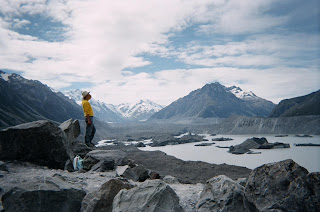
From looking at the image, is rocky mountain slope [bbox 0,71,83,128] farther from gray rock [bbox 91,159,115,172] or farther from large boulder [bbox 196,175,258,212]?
large boulder [bbox 196,175,258,212]

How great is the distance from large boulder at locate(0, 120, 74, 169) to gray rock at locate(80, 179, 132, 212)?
4.11m

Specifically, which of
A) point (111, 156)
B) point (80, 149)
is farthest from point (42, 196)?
point (80, 149)

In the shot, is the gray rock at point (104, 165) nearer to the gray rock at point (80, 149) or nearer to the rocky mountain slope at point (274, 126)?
the gray rock at point (80, 149)

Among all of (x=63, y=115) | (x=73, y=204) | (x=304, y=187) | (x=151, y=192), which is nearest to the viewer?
(x=304, y=187)

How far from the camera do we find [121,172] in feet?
25.3

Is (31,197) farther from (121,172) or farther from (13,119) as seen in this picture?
(13,119)

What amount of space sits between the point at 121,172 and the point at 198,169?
18.3 m

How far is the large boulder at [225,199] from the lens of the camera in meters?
4.61

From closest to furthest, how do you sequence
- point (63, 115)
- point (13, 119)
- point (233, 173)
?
1. point (233, 173)
2. point (13, 119)
3. point (63, 115)

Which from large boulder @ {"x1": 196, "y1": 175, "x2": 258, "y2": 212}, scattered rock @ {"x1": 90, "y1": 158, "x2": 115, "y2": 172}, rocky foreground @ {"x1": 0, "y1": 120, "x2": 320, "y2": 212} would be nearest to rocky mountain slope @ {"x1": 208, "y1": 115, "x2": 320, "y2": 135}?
scattered rock @ {"x1": 90, "y1": 158, "x2": 115, "y2": 172}

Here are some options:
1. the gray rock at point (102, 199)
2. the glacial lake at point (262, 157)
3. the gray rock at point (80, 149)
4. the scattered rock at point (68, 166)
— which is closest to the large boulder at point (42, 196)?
the gray rock at point (102, 199)

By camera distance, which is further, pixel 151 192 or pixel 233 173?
pixel 233 173

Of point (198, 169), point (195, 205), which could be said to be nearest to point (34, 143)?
point (195, 205)

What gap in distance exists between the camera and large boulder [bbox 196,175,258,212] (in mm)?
4605
